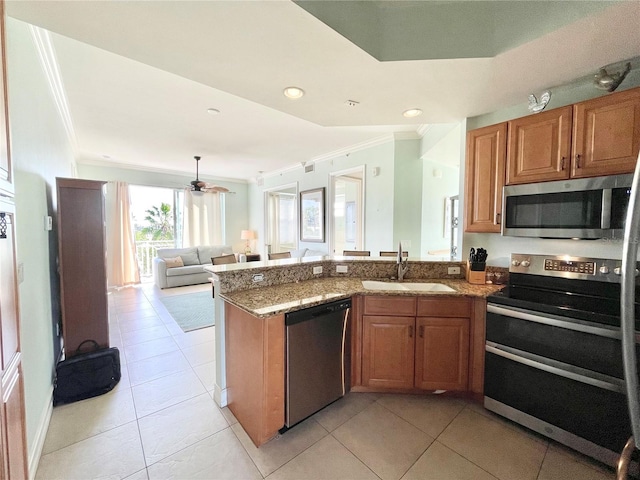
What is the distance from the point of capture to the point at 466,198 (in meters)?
2.37

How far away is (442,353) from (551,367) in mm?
638

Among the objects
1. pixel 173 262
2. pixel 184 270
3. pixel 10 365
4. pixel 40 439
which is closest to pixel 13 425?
pixel 10 365

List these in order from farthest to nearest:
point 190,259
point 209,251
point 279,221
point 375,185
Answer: point 279,221 → point 209,251 → point 190,259 → point 375,185

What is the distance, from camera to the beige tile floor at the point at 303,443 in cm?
146

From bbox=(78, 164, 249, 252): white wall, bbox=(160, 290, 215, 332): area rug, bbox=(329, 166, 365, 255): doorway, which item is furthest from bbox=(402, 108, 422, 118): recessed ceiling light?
bbox=(78, 164, 249, 252): white wall

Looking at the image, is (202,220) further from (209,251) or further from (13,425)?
(13,425)

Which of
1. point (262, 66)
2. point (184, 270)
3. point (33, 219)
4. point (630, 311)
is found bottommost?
point (184, 270)

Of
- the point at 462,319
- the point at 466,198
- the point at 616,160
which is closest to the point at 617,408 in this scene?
the point at 462,319

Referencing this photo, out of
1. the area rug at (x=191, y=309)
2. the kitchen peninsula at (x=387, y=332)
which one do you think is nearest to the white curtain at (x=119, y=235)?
the area rug at (x=191, y=309)

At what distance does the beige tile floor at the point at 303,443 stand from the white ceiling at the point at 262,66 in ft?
7.89

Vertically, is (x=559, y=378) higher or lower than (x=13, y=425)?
lower

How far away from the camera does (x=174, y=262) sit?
18.9 ft

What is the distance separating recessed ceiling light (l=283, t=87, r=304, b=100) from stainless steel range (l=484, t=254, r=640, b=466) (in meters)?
2.10

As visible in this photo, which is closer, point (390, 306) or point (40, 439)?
point (40, 439)
